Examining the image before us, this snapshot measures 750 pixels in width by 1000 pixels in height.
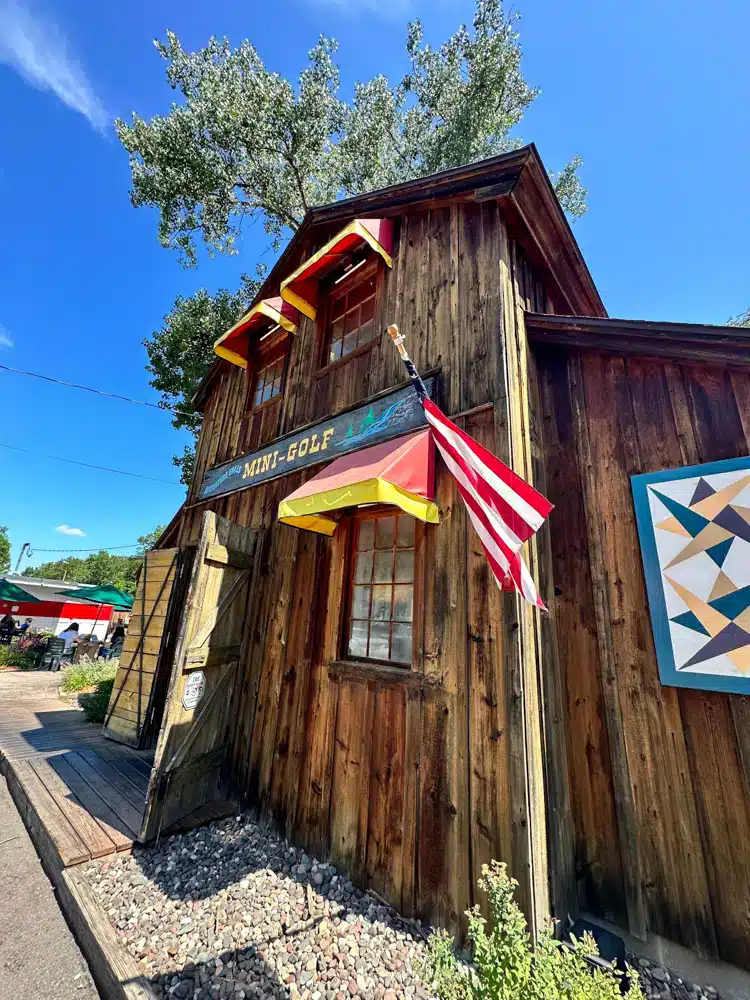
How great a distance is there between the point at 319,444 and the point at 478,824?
11.4ft

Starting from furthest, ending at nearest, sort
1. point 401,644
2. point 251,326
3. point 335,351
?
point 251,326, point 335,351, point 401,644

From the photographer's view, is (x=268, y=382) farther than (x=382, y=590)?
Yes

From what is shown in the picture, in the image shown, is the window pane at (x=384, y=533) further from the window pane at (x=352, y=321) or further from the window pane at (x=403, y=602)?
the window pane at (x=352, y=321)

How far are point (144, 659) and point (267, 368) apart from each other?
15.6 ft

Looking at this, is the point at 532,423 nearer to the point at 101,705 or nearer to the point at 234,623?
the point at 234,623

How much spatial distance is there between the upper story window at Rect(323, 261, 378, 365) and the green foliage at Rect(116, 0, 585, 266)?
26.3 feet

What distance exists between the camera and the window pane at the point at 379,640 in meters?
3.30

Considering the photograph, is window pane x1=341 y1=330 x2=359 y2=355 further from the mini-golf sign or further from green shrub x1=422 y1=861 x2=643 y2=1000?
green shrub x1=422 y1=861 x2=643 y2=1000

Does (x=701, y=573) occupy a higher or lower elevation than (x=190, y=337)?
lower

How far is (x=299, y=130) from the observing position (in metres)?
10.1

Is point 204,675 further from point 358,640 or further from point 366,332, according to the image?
point 366,332

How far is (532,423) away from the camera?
3461 millimetres

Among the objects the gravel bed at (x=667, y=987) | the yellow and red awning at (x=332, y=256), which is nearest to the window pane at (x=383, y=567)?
the gravel bed at (x=667, y=987)

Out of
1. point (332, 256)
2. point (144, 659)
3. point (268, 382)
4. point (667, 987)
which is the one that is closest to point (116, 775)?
point (144, 659)
